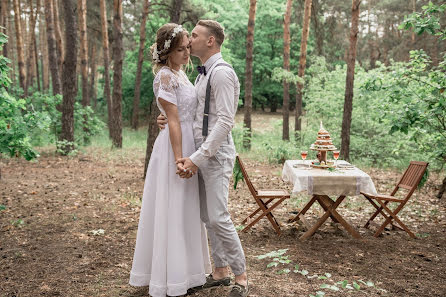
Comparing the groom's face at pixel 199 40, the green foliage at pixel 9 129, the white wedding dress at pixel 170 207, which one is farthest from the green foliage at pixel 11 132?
the groom's face at pixel 199 40

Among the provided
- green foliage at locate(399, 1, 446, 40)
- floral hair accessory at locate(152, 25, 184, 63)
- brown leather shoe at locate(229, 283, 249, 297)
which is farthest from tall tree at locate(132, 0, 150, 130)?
brown leather shoe at locate(229, 283, 249, 297)

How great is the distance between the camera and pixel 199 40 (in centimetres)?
341

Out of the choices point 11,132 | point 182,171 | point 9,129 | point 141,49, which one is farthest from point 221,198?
point 141,49

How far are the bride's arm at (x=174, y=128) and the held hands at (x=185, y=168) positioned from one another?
71 millimetres

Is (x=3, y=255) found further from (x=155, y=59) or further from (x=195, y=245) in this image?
(x=155, y=59)

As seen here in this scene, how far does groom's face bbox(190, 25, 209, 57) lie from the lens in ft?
11.1

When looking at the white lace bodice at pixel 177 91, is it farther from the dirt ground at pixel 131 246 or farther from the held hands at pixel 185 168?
the dirt ground at pixel 131 246

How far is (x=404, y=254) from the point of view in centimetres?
527

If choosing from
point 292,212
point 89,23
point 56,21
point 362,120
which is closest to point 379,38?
point 362,120

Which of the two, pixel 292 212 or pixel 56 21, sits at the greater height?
pixel 56 21

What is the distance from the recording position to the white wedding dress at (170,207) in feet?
11.3

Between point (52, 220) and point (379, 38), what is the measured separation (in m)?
30.8

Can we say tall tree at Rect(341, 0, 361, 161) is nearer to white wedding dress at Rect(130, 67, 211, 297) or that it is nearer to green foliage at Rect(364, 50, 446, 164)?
green foliage at Rect(364, 50, 446, 164)

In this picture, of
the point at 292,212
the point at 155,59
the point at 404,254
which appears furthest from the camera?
the point at 292,212
